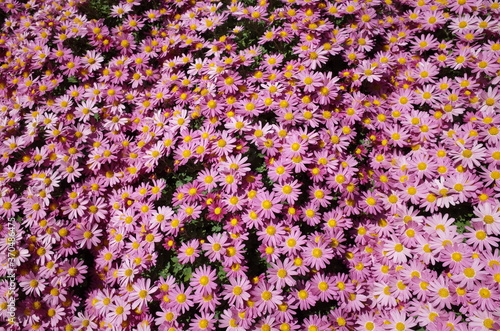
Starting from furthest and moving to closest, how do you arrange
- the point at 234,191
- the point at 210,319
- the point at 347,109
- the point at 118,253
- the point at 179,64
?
the point at 179,64, the point at 347,109, the point at 118,253, the point at 234,191, the point at 210,319

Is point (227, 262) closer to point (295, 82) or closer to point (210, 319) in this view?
point (210, 319)

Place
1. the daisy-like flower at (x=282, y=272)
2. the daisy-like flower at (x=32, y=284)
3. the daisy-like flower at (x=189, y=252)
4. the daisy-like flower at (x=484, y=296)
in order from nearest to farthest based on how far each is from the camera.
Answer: the daisy-like flower at (x=484, y=296) < the daisy-like flower at (x=282, y=272) < the daisy-like flower at (x=189, y=252) < the daisy-like flower at (x=32, y=284)

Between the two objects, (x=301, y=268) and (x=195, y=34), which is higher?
(x=195, y=34)

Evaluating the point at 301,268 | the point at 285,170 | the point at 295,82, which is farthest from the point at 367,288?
the point at 295,82

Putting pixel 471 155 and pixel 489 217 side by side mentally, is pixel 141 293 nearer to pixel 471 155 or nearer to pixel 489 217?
pixel 489 217

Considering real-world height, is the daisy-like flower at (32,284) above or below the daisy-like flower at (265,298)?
below

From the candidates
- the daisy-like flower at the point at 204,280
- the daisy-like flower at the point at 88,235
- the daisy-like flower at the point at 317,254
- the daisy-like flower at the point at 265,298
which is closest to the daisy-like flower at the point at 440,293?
the daisy-like flower at the point at 317,254

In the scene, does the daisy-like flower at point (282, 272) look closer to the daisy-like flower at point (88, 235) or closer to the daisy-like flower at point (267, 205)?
the daisy-like flower at point (267, 205)

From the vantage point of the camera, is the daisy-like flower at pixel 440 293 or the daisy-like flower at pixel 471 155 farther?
the daisy-like flower at pixel 471 155

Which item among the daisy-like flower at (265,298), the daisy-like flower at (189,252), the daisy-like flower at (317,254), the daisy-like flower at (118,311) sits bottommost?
the daisy-like flower at (118,311)
